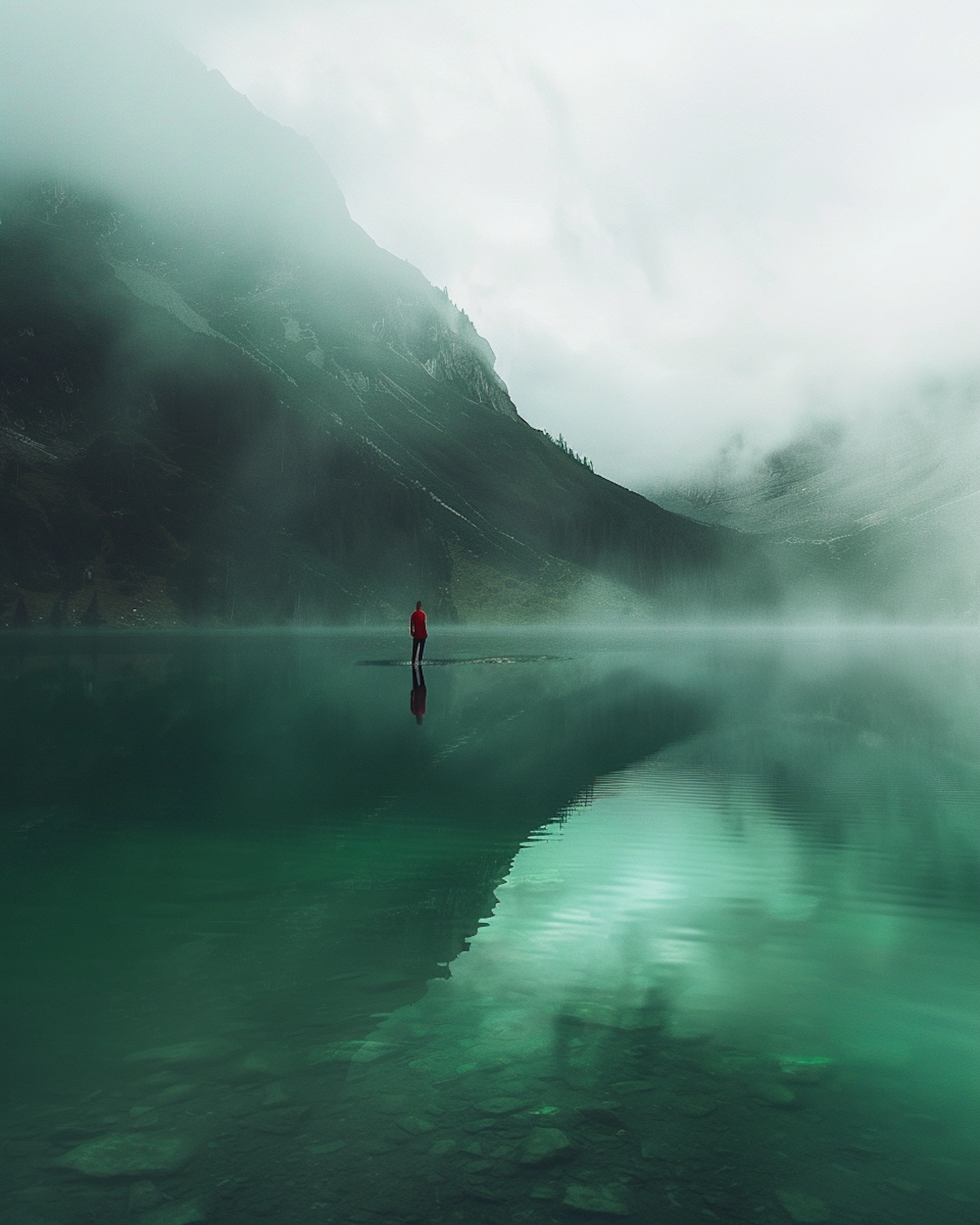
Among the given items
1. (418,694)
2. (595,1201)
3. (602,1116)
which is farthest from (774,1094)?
(418,694)

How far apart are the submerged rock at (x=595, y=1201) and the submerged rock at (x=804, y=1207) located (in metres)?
1.05

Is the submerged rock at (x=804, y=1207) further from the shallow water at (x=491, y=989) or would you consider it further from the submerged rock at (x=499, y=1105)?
the submerged rock at (x=499, y=1105)

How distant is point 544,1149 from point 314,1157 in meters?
1.63

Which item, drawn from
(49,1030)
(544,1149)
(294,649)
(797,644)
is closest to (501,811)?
(49,1030)

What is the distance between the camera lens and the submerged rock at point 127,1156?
6.69 metres

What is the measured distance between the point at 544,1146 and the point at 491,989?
323 cm

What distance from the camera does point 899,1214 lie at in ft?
20.6

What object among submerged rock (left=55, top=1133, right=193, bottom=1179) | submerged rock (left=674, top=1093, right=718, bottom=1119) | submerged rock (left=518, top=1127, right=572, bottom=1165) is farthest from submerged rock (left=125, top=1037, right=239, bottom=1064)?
submerged rock (left=674, top=1093, right=718, bottom=1119)

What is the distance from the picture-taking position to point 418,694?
4816 centimetres

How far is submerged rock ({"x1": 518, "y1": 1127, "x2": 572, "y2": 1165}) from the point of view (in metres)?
6.88

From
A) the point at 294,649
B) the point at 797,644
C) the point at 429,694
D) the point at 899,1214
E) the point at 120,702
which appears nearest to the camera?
the point at 899,1214

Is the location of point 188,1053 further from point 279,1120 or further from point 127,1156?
point 127,1156

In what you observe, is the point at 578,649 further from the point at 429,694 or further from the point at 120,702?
the point at 120,702

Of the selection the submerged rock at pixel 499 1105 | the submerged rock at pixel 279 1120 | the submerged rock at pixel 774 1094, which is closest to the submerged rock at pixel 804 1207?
the submerged rock at pixel 774 1094
